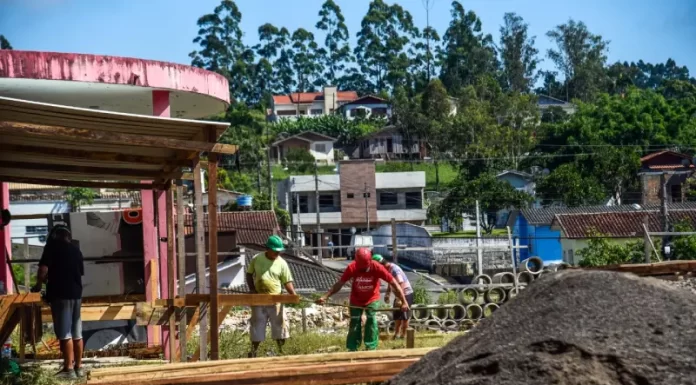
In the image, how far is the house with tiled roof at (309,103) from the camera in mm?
116562

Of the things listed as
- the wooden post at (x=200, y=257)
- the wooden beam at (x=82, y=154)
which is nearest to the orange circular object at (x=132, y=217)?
the wooden beam at (x=82, y=154)

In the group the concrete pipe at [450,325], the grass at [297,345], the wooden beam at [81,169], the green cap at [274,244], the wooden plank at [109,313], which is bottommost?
the concrete pipe at [450,325]

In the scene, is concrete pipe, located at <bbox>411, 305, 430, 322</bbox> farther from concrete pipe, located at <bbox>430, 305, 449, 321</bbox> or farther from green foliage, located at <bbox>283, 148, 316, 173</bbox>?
green foliage, located at <bbox>283, 148, 316, 173</bbox>

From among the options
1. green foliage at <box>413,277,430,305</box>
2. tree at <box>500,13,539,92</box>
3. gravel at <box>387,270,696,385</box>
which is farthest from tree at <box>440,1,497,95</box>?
gravel at <box>387,270,696,385</box>

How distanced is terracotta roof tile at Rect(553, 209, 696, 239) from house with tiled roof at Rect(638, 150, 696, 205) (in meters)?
13.1

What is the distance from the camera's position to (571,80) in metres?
107

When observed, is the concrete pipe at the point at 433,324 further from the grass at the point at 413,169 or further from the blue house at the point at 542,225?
the grass at the point at 413,169

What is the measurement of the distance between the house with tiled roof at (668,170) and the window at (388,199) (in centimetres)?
1613

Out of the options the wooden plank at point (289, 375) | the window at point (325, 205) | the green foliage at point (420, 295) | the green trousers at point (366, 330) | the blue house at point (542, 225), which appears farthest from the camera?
the window at point (325, 205)

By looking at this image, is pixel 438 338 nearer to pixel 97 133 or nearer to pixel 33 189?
pixel 97 133

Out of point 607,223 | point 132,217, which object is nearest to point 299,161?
point 607,223

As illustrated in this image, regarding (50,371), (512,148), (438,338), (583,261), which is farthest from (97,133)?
(512,148)

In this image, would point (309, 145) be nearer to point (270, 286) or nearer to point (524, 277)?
point (524, 277)

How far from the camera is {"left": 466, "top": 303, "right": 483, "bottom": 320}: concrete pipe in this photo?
73.9ft
